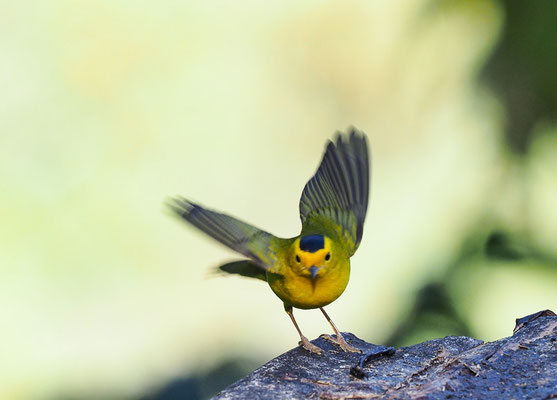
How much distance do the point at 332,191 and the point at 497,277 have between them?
1.59 metres

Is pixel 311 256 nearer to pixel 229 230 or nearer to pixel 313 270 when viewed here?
pixel 313 270

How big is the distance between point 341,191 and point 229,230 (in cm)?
54

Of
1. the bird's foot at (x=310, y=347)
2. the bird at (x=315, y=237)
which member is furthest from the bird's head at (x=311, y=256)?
the bird's foot at (x=310, y=347)

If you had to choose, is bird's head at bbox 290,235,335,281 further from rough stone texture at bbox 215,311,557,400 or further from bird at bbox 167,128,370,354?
rough stone texture at bbox 215,311,557,400

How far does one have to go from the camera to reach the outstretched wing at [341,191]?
232cm

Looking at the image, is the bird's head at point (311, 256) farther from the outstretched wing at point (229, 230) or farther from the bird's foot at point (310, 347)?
the bird's foot at point (310, 347)

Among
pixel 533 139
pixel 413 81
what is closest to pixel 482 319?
pixel 533 139

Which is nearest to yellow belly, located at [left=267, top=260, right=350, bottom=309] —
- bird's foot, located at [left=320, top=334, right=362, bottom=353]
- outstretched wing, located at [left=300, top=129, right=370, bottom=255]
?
bird's foot, located at [left=320, top=334, right=362, bottom=353]

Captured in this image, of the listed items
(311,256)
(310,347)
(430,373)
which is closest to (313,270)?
(311,256)

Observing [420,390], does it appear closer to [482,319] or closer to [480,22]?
[482,319]

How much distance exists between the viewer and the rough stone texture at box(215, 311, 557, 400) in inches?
64.4

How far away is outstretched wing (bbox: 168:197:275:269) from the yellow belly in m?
0.07

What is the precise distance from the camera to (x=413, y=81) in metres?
3.82

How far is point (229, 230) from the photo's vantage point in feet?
6.45
